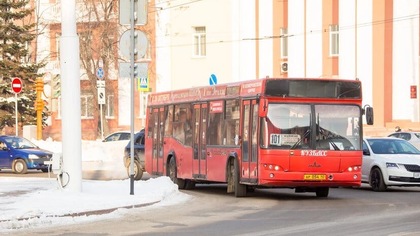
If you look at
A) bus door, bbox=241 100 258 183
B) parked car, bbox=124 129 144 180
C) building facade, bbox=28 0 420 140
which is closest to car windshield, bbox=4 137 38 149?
parked car, bbox=124 129 144 180

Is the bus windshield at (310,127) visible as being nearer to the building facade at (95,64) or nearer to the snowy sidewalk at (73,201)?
the snowy sidewalk at (73,201)

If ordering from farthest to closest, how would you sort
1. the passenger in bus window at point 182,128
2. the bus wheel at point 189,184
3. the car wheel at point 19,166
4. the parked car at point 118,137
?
the parked car at point 118,137 → the car wheel at point 19,166 → the bus wheel at point 189,184 → the passenger in bus window at point 182,128

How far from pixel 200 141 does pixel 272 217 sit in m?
8.24

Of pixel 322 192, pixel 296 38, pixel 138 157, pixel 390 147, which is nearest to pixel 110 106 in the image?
pixel 296 38

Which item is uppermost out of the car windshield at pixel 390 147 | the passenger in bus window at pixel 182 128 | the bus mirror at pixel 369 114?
the bus mirror at pixel 369 114

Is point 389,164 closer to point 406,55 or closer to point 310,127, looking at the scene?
point 310,127

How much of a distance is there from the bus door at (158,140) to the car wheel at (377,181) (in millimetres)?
5944

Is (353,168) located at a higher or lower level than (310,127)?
lower

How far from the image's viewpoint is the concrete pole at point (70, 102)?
2273 centimetres

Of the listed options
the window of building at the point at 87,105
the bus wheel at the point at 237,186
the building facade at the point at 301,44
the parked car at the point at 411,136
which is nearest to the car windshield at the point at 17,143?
the parked car at the point at 411,136

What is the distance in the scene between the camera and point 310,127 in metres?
23.6

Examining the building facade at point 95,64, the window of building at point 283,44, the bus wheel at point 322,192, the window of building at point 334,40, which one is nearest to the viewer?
the bus wheel at point 322,192

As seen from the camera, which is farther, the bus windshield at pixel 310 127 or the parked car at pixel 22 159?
the parked car at pixel 22 159

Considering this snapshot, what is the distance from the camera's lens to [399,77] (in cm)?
5438
